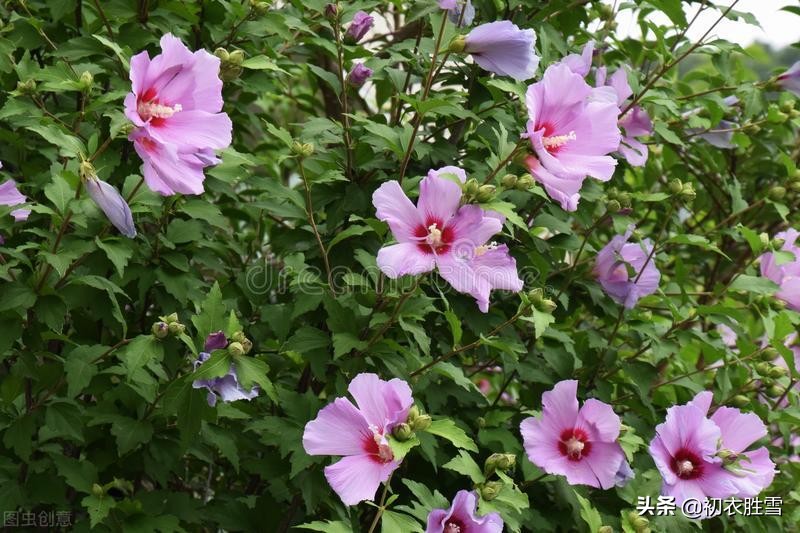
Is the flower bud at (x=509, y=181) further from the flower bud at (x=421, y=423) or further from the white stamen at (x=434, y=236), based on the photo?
the flower bud at (x=421, y=423)

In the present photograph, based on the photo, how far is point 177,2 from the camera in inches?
63.2

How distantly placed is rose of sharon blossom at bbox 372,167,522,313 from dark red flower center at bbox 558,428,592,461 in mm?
381

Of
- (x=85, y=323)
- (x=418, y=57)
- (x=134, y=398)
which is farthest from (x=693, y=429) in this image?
(x=85, y=323)

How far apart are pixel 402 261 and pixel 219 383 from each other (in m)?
0.34

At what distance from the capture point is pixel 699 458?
1512mm

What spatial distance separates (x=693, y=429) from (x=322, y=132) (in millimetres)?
794

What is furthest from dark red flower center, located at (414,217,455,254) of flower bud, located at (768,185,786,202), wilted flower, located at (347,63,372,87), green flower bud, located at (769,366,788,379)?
flower bud, located at (768,185,786,202)

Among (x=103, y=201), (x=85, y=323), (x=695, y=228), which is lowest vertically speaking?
(x=695, y=228)

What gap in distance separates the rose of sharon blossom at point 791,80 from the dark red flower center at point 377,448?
122 centimetres

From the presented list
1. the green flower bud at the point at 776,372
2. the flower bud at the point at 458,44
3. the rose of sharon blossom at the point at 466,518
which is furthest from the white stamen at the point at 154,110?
the green flower bud at the point at 776,372

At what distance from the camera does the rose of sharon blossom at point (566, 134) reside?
124 cm

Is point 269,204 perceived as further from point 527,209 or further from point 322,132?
point 527,209

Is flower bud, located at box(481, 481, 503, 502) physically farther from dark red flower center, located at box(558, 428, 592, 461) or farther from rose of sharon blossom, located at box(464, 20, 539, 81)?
rose of sharon blossom, located at box(464, 20, 539, 81)

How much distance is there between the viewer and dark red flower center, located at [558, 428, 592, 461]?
149cm
